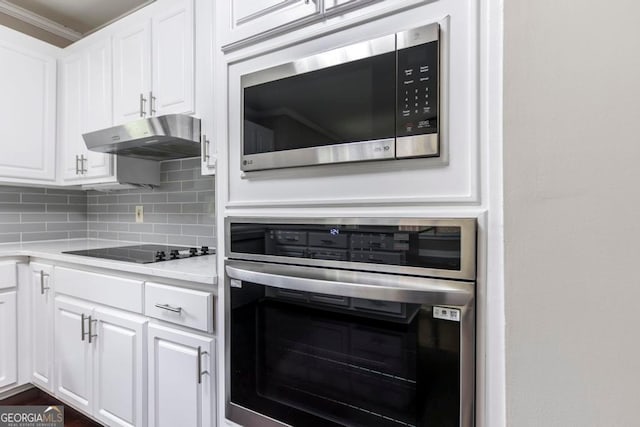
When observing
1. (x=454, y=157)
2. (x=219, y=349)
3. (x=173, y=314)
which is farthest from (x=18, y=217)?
(x=454, y=157)

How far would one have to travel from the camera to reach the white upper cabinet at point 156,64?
1.65 meters

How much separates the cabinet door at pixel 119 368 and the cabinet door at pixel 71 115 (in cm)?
121

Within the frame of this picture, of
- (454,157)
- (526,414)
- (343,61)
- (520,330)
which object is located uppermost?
(343,61)

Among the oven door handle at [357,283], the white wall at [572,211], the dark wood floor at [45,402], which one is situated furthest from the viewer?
the dark wood floor at [45,402]

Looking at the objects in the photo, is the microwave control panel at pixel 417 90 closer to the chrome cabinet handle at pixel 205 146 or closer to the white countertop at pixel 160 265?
the white countertop at pixel 160 265

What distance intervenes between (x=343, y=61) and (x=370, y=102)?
149 millimetres

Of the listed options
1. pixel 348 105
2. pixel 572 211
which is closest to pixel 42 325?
pixel 348 105

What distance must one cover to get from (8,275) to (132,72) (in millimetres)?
1445

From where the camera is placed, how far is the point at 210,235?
2.05m

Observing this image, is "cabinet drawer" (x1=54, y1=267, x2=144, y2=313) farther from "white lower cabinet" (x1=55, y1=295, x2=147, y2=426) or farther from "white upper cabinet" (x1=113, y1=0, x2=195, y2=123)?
"white upper cabinet" (x1=113, y1=0, x2=195, y2=123)

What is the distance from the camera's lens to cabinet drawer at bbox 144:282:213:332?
47.9 inches

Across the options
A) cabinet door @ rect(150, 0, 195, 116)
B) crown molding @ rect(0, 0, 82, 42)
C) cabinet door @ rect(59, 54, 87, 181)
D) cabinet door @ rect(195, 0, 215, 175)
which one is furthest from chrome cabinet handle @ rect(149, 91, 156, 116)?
crown molding @ rect(0, 0, 82, 42)

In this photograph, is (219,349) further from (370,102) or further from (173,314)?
(370,102)

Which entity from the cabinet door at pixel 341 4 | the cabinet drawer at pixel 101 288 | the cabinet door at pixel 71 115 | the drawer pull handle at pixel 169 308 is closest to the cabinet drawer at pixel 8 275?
the cabinet drawer at pixel 101 288
